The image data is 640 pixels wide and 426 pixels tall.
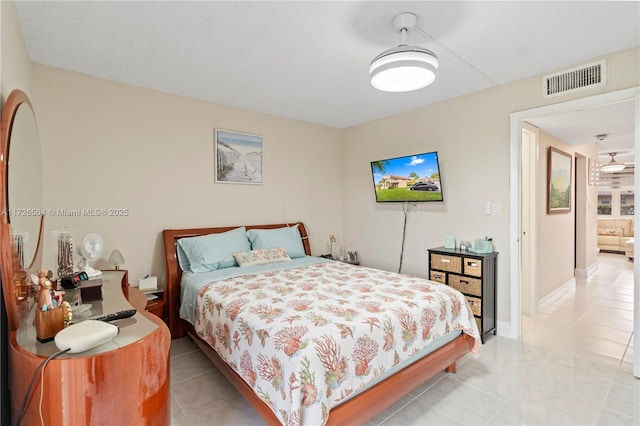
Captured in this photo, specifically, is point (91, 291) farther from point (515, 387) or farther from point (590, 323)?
point (590, 323)

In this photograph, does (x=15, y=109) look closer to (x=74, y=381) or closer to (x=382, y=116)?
(x=74, y=381)

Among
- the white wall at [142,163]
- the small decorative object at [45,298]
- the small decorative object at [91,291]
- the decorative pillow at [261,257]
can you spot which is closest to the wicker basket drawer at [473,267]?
the decorative pillow at [261,257]

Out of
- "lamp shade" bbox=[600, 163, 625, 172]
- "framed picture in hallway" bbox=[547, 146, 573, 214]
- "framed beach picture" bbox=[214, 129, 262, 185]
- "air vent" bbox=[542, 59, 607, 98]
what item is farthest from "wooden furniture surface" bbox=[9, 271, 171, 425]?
"lamp shade" bbox=[600, 163, 625, 172]

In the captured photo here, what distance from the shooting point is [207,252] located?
324 centimetres

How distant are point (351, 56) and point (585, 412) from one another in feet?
9.92

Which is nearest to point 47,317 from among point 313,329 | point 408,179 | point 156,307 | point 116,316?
point 116,316

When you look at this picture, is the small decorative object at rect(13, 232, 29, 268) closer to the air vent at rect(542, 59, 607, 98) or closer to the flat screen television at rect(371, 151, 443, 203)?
the flat screen television at rect(371, 151, 443, 203)

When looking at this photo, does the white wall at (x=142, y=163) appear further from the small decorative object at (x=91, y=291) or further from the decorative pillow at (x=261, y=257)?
the small decorative object at (x=91, y=291)

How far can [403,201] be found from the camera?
4.12 metres

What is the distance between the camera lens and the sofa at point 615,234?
803cm

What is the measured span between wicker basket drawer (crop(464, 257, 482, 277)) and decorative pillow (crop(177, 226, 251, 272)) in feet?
7.96

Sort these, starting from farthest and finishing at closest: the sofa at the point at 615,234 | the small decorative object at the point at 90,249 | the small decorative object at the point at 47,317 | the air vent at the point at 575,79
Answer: the sofa at the point at 615,234
the air vent at the point at 575,79
the small decorative object at the point at 90,249
the small decorative object at the point at 47,317

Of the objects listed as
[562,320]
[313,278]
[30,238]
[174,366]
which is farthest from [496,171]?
[30,238]

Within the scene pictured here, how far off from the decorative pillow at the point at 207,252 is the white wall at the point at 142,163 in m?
0.28
